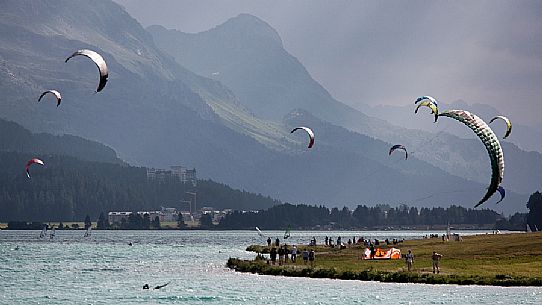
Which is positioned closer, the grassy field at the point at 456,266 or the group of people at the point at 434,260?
the grassy field at the point at 456,266

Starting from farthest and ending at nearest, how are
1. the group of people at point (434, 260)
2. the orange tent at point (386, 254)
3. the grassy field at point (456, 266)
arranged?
the orange tent at point (386, 254) → the group of people at point (434, 260) → the grassy field at point (456, 266)

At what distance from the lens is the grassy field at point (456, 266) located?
243 feet

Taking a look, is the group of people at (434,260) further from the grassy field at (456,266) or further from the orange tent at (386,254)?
the orange tent at (386,254)

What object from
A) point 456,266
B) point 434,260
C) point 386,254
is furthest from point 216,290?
point 386,254

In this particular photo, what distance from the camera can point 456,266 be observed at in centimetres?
8388

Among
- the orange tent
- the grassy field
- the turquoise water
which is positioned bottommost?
the turquoise water

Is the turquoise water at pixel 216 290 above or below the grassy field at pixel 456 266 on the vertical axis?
below

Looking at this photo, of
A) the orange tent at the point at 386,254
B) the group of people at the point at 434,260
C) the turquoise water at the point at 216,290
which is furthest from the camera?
the orange tent at the point at 386,254

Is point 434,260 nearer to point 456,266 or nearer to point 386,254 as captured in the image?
point 456,266

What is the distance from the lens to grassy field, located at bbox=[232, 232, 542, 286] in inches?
2918

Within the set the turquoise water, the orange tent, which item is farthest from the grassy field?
the turquoise water

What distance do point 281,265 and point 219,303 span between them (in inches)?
1073

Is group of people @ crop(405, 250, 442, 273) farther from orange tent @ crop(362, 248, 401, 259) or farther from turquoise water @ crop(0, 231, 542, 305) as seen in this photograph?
orange tent @ crop(362, 248, 401, 259)

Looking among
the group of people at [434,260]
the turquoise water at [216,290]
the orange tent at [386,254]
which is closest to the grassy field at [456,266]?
the group of people at [434,260]
